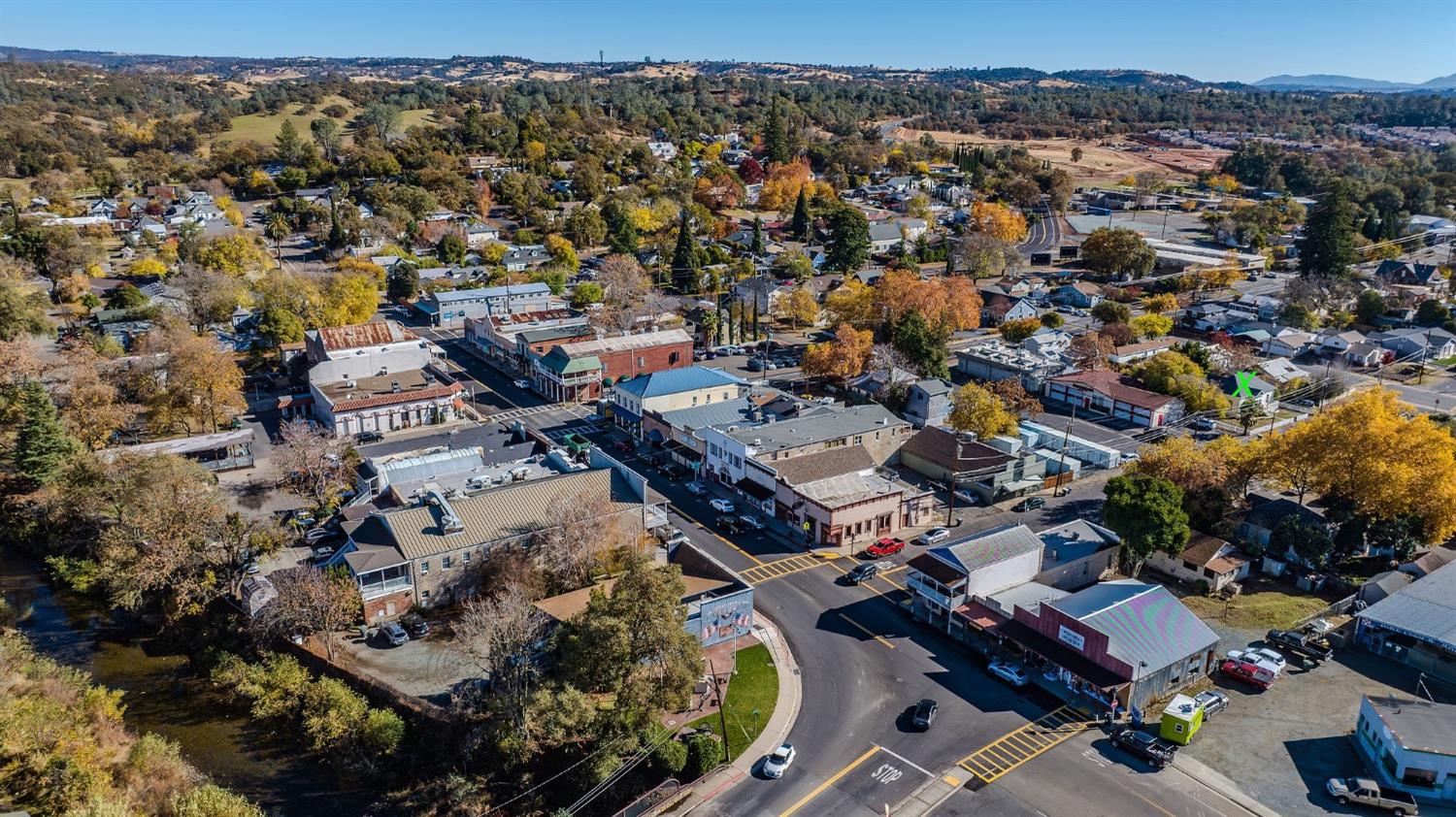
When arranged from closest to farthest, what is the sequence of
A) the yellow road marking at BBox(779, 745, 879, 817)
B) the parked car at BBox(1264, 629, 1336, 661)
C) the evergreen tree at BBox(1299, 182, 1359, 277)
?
the yellow road marking at BBox(779, 745, 879, 817) → the parked car at BBox(1264, 629, 1336, 661) → the evergreen tree at BBox(1299, 182, 1359, 277)

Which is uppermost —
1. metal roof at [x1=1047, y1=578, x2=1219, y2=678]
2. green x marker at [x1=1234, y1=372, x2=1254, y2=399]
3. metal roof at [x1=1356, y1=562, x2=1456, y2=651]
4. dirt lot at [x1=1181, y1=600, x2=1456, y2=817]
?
green x marker at [x1=1234, y1=372, x2=1254, y2=399]

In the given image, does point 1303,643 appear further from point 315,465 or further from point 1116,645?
point 315,465

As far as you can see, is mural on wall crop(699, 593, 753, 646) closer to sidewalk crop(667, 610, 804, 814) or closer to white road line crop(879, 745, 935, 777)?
sidewalk crop(667, 610, 804, 814)

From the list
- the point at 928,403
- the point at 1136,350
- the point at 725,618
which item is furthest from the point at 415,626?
the point at 1136,350

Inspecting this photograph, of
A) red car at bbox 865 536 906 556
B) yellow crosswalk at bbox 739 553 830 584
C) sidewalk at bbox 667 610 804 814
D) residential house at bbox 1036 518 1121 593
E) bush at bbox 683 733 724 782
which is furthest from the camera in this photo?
red car at bbox 865 536 906 556

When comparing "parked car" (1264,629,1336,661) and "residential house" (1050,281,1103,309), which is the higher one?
"residential house" (1050,281,1103,309)

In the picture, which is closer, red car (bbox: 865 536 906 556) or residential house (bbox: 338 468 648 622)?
residential house (bbox: 338 468 648 622)

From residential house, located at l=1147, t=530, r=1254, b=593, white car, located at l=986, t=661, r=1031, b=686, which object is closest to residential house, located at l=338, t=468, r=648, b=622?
white car, located at l=986, t=661, r=1031, b=686
